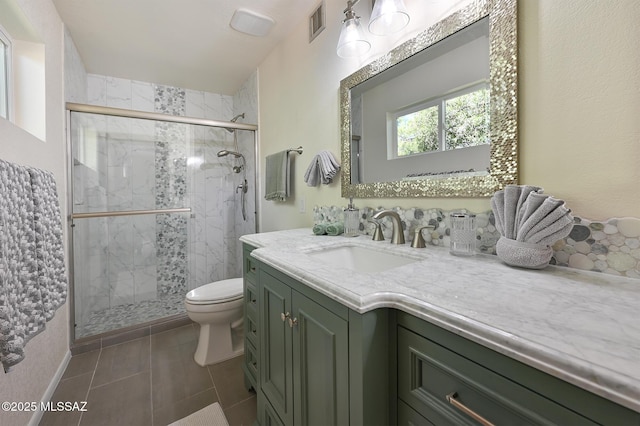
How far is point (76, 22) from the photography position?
188 cm

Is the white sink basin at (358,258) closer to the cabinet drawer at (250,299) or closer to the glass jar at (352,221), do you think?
the glass jar at (352,221)

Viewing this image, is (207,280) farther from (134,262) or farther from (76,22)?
(76,22)

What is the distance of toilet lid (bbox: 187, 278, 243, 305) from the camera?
175 cm

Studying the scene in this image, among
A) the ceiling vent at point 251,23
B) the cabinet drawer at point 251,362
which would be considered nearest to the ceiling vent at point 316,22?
the ceiling vent at point 251,23

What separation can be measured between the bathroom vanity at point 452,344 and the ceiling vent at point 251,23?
1734 millimetres

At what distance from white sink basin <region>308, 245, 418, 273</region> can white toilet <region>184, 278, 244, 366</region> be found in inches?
34.4

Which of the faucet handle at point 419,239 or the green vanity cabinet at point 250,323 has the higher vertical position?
the faucet handle at point 419,239

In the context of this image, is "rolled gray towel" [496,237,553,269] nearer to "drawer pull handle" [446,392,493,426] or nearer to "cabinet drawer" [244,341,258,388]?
"drawer pull handle" [446,392,493,426]

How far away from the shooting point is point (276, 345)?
105cm

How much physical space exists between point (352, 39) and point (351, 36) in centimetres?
1

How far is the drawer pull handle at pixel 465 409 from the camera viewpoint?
1.55ft

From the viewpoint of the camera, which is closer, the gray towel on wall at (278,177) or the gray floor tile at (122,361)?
the gray floor tile at (122,361)

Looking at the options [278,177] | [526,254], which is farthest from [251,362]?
[526,254]

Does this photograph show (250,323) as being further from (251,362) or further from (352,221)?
(352,221)
